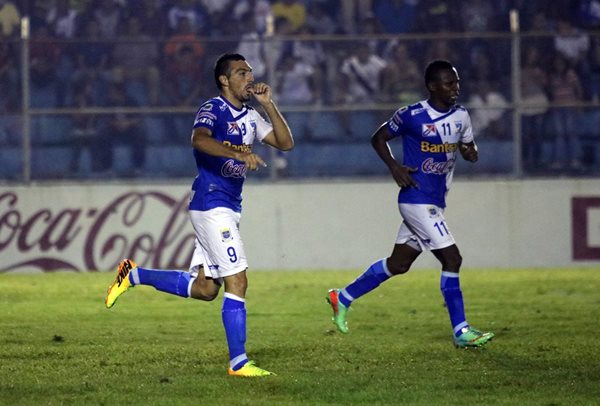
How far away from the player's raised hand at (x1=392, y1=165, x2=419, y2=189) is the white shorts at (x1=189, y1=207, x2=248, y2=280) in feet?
7.12

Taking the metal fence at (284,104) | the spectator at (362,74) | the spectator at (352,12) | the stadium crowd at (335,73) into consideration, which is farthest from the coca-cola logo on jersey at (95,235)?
the spectator at (352,12)

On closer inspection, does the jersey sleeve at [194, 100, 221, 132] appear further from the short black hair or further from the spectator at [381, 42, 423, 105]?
the spectator at [381, 42, 423, 105]

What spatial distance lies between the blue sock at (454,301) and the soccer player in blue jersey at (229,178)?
211cm

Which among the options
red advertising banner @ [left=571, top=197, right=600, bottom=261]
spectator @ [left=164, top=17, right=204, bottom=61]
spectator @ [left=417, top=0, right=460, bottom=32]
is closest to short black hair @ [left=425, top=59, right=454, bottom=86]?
spectator @ [left=164, top=17, right=204, bottom=61]

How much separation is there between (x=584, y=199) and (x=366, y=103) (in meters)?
3.24

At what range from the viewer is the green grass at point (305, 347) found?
8117 mm

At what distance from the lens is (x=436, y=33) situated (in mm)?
19531

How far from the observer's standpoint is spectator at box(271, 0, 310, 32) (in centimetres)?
2102

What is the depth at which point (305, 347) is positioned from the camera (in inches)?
410

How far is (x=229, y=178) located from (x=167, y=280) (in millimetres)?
1287

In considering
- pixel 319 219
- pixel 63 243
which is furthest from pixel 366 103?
pixel 63 243

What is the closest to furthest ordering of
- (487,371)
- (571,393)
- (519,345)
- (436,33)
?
1. (571,393)
2. (487,371)
3. (519,345)
4. (436,33)

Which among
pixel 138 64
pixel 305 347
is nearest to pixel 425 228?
pixel 305 347

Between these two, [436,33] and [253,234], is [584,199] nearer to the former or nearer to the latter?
[436,33]
